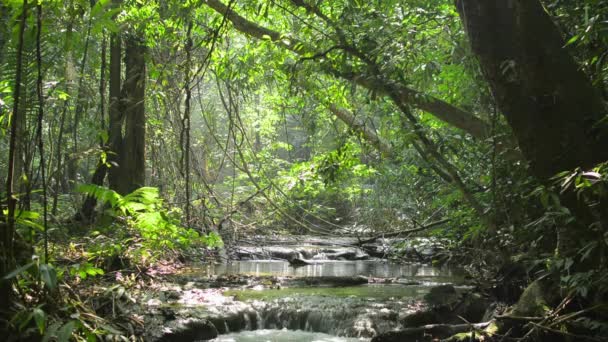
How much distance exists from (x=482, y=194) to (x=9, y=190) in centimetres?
548

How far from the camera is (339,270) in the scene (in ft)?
35.3

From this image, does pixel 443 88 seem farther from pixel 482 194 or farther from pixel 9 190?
pixel 9 190

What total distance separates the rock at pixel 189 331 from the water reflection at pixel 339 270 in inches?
124

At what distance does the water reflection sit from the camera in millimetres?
9562

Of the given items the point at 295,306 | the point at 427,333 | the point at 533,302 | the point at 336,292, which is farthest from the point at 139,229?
the point at 533,302

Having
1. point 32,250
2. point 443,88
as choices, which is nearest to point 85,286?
point 32,250

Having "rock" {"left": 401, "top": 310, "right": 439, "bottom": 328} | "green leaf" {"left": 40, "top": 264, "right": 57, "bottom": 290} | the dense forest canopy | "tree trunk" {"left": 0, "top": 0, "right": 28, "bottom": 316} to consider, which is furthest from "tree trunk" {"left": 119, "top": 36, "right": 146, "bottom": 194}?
"green leaf" {"left": 40, "top": 264, "right": 57, "bottom": 290}

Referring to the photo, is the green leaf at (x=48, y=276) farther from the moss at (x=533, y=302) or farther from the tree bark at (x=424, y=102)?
the tree bark at (x=424, y=102)

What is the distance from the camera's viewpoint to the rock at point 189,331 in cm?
516

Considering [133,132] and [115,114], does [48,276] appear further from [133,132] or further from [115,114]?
[133,132]

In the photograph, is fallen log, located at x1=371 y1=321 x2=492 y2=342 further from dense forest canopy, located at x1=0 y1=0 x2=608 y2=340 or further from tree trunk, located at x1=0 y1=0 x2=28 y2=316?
tree trunk, located at x1=0 y1=0 x2=28 y2=316

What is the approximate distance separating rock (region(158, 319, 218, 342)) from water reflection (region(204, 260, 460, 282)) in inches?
124

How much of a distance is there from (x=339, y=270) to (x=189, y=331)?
567cm

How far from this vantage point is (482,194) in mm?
6898
